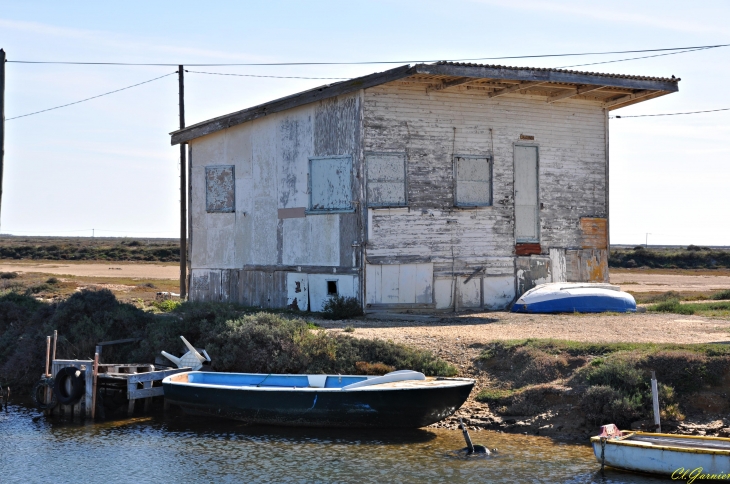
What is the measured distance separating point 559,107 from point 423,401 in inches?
537

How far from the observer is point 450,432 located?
15.3m

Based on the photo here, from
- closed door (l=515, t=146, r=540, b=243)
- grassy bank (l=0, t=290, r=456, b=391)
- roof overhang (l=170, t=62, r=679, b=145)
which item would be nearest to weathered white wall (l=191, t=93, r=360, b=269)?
roof overhang (l=170, t=62, r=679, b=145)

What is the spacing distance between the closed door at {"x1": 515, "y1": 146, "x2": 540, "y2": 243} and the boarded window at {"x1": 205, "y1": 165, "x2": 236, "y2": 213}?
836 centimetres

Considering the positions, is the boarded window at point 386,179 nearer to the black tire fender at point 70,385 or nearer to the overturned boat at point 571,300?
the overturned boat at point 571,300

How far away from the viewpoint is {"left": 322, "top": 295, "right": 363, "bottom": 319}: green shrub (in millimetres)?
22475

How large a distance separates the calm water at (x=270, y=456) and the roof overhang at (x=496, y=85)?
9.96 metres

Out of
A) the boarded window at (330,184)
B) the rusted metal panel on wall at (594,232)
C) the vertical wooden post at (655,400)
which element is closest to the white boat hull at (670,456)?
the vertical wooden post at (655,400)

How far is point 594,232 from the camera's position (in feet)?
87.3

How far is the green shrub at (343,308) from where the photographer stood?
73.7 ft

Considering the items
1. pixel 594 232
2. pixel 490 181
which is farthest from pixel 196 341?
pixel 594 232

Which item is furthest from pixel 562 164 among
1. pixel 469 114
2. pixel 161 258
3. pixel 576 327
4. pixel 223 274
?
pixel 161 258

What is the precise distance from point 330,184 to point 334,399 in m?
9.47

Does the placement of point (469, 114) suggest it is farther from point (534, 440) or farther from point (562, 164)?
point (534, 440)

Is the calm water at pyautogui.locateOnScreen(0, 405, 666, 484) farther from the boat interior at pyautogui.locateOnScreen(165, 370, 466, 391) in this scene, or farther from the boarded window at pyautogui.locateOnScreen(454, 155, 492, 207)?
the boarded window at pyautogui.locateOnScreen(454, 155, 492, 207)
